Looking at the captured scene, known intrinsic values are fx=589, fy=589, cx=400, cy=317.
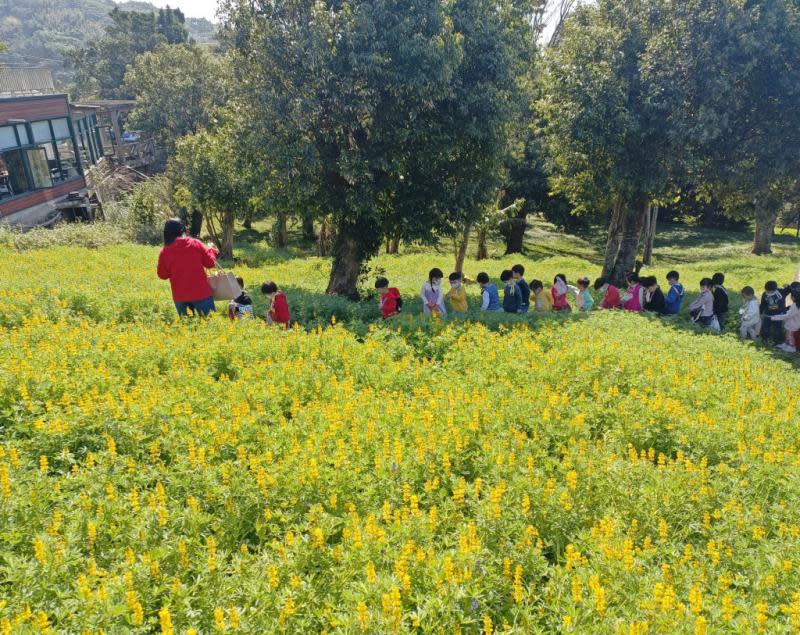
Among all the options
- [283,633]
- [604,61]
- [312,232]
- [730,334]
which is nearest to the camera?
[283,633]

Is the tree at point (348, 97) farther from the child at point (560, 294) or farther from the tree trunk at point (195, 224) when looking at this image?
the tree trunk at point (195, 224)

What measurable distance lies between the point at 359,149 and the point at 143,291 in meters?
6.03

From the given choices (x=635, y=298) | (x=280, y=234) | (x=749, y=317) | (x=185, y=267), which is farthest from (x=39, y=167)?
A: (x=749, y=317)

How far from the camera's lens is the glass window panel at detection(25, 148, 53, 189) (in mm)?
29297

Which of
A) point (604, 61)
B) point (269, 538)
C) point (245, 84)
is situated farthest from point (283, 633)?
point (604, 61)

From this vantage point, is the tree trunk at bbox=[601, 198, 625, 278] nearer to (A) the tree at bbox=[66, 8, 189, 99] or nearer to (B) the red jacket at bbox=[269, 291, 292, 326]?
(B) the red jacket at bbox=[269, 291, 292, 326]

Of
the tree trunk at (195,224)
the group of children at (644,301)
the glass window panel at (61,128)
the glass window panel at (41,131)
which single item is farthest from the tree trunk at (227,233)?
the group of children at (644,301)

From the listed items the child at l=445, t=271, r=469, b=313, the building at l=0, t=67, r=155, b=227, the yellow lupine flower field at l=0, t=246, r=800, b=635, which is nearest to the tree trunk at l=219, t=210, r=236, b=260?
the building at l=0, t=67, r=155, b=227

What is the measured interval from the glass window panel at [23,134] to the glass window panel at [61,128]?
2808mm

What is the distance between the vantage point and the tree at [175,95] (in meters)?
43.1

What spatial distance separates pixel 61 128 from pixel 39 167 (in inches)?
146

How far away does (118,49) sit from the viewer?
67875 millimetres

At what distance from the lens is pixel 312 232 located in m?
37.8

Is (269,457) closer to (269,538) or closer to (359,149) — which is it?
(269,538)
